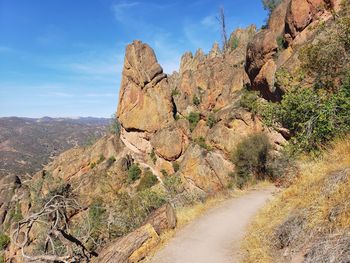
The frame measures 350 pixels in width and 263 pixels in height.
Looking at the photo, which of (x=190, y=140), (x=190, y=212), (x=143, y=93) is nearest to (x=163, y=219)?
(x=190, y=212)

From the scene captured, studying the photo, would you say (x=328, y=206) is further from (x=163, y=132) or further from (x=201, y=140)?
(x=163, y=132)

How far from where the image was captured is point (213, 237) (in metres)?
12.7

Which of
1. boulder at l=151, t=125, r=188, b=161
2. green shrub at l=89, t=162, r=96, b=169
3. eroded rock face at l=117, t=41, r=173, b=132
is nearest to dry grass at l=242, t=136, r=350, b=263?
boulder at l=151, t=125, r=188, b=161

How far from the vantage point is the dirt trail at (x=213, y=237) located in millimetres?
10945

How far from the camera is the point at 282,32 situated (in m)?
42.2

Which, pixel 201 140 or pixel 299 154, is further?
pixel 201 140

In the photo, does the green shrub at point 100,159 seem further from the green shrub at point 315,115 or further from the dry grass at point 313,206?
the dry grass at point 313,206

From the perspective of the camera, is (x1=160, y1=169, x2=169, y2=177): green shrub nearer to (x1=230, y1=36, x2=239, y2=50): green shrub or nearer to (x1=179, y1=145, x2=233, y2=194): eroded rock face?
(x1=179, y1=145, x2=233, y2=194): eroded rock face

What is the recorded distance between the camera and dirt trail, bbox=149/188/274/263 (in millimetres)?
10945

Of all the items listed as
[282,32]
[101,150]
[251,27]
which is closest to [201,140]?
[282,32]

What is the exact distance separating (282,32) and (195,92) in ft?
91.2

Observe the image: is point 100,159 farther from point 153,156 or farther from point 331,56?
point 331,56

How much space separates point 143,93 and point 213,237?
5282cm

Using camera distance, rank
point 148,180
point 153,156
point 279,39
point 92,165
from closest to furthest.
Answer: point 279,39, point 148,180, point 153,156, point 92,165
